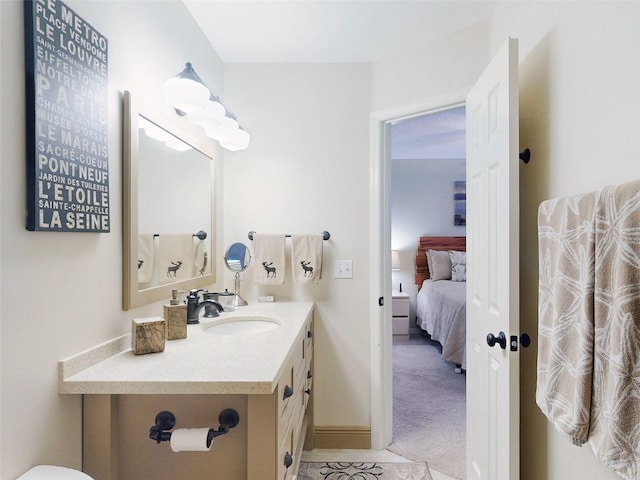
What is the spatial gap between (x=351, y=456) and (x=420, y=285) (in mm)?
3043

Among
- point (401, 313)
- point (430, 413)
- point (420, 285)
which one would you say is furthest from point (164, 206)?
point (420, 285)

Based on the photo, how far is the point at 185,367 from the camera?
1059mm

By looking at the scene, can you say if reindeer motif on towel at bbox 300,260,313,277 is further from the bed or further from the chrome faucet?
the bed

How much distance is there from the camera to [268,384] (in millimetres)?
952

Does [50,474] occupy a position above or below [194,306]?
below

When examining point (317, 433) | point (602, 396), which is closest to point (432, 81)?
point (602, 396)

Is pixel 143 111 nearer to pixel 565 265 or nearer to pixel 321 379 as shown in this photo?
pixel 565 265

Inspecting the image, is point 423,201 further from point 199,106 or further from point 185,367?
point 185,367

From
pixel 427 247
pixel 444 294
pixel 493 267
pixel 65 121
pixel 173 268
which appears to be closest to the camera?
pixel 65 121

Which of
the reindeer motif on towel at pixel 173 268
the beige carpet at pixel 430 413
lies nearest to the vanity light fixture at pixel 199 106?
the reindeer motif on towel at pixel 173 268

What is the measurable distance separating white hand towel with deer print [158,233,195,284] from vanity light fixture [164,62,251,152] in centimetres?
54

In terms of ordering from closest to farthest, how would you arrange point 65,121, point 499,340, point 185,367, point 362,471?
point 65,121 < point 185,367 < point 499,340 < point 362,471

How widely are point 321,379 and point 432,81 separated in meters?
1.91

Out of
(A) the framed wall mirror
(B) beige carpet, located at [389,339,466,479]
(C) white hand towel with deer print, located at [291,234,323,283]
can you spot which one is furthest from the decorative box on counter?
(B) beige carpet, located at [389,339,466,479]
